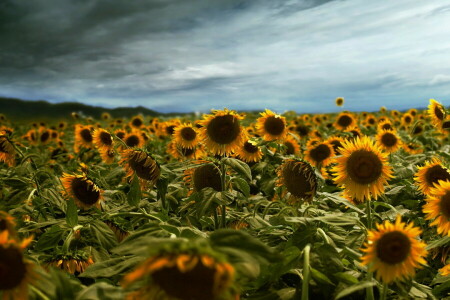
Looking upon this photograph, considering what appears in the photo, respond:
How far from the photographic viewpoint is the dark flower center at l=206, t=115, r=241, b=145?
10.4 ft

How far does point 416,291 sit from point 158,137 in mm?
7871

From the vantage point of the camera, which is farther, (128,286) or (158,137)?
(158,137)

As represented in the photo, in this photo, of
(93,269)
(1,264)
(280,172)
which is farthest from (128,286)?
(280,172)

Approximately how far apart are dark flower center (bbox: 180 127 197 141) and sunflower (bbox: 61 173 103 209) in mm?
1935

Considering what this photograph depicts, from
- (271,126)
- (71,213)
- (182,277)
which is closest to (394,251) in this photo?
(182,277)

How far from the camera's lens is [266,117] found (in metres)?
4.98

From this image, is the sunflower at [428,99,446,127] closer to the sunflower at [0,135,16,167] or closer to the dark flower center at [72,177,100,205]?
the dark flower center at [72,177,100,205]

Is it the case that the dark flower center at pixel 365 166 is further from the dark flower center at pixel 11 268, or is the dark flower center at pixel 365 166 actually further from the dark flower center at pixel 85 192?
the dark flower center at pixel 11 268

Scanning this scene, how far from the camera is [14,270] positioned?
116 cm

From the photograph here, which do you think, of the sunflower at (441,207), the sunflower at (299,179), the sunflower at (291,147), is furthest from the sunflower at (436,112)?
the sunflower at (441,207)

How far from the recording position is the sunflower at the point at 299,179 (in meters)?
2.82

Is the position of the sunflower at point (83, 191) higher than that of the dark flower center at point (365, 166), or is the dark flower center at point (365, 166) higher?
the dark flower center at point (365, 166)

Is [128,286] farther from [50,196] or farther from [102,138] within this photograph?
[102,138]

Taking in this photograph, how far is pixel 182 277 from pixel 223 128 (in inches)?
83.7
